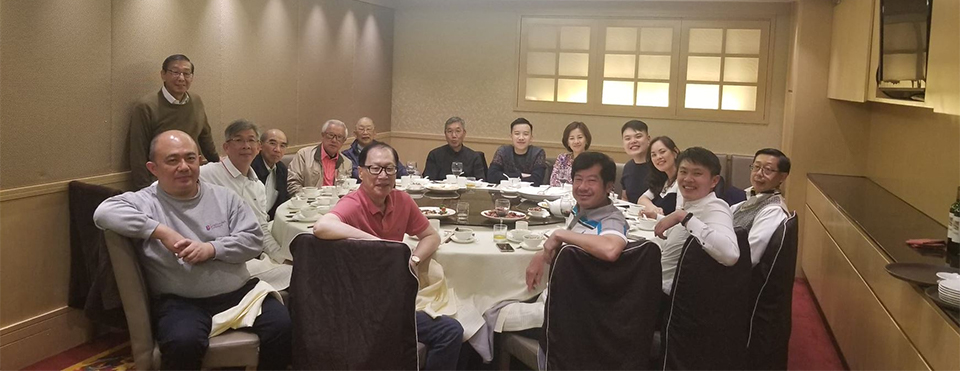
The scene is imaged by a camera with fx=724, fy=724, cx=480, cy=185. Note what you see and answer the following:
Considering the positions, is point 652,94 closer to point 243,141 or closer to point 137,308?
point 243,141

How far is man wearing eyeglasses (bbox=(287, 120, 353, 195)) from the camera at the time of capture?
4.86 metres

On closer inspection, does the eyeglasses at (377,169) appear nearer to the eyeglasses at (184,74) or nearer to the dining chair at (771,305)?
the dining chair at (771,305)

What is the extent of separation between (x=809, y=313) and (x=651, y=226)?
1859 millimetres

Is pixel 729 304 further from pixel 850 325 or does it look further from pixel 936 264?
pixel 850 325

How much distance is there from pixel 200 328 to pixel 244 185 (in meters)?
1.40

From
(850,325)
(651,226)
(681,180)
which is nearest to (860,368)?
(850,325)

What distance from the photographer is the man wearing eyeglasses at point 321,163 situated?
16.0ft

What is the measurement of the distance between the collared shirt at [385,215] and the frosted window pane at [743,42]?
201 inches

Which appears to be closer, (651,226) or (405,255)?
(405,255)

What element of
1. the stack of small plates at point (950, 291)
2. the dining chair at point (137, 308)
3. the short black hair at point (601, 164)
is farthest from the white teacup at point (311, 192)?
the stack of small plates at point (950, 291)

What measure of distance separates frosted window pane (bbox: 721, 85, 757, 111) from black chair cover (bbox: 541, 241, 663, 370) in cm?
529

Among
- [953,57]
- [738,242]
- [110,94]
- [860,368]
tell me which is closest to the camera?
[738,242]

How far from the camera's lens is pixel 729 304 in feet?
8.35

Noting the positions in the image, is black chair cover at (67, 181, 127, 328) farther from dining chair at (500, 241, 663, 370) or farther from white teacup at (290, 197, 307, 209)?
dining chair at (500, 241, 663, 370)
